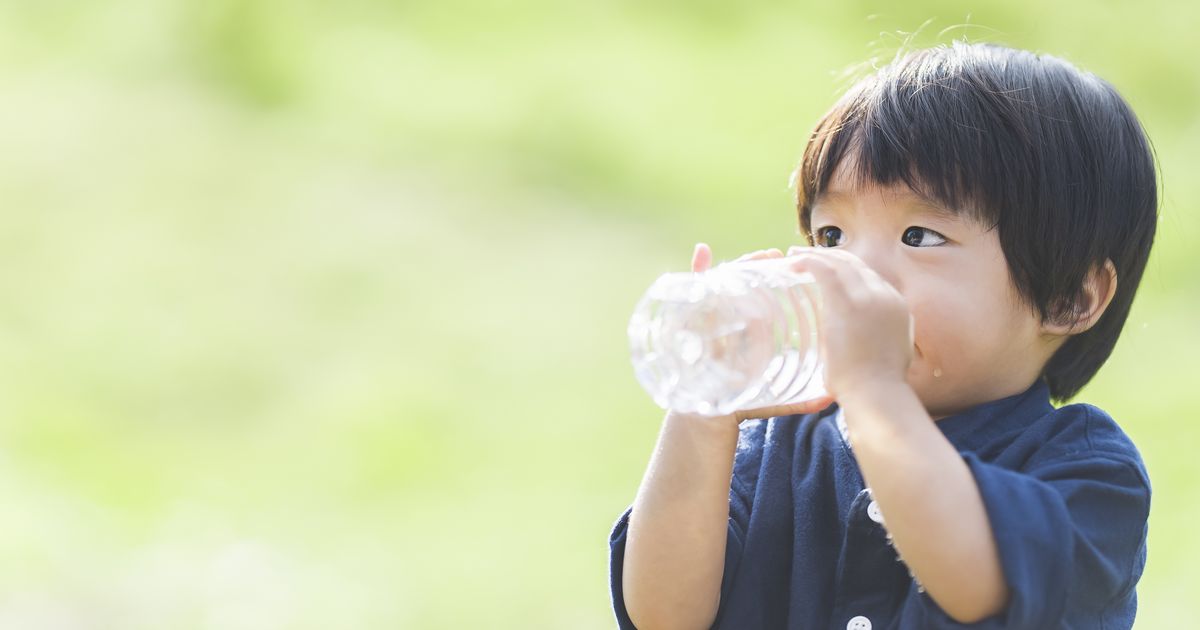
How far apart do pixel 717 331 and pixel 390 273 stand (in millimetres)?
2575

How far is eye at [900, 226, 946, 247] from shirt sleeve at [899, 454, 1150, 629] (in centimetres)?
20

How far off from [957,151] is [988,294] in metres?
0.12

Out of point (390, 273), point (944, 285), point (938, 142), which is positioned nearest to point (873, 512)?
point (944, 285)

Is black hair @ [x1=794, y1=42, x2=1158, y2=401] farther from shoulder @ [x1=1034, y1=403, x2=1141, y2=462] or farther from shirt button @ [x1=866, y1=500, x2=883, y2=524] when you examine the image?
shirt button @ [x1=866, y1=500, x2=883, y2=524]

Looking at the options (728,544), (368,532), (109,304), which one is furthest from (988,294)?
(109,304)

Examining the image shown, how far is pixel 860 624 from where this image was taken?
1.20m

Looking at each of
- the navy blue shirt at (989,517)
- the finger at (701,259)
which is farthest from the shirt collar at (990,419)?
the finger at (701,259)

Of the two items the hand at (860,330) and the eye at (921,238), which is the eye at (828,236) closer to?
the eye at (921,238)

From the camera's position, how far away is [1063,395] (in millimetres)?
1392

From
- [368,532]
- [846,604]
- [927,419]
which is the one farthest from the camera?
[368,532]

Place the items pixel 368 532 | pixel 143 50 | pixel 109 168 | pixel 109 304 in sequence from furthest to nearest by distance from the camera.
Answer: pixel 143 50
pixel 109 168
pixel 109 304
pixel 368 532

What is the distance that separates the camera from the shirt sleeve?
107cm

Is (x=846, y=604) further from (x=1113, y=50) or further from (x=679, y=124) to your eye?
(x=1113, y=50)

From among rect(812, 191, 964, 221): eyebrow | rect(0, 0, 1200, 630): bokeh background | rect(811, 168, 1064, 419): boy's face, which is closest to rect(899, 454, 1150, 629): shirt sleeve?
rect(811, 168, 1064, 419): boy's face
